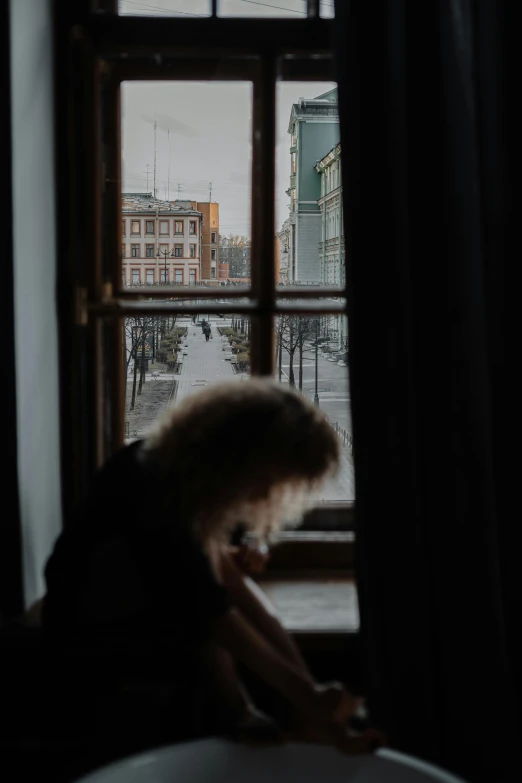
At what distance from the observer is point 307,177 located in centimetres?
151

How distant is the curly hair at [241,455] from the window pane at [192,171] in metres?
0.48

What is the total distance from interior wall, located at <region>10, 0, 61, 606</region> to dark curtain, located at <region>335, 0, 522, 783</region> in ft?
1.82

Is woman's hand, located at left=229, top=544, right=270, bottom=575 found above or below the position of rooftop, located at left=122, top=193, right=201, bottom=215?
below

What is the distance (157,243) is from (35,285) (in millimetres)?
290

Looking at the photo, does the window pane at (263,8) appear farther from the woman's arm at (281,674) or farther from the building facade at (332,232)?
the woman's arm at (281,674)

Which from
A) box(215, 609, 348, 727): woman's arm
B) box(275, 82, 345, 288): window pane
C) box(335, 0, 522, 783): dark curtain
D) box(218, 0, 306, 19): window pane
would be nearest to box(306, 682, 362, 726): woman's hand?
box(215, 609, 348, 727): woman's arm

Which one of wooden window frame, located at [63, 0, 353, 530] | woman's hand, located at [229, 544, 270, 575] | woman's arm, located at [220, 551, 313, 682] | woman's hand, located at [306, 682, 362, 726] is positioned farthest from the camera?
wooden window frame, located at [63, 0, 353, 530]

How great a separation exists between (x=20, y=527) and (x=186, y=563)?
0.38 metres

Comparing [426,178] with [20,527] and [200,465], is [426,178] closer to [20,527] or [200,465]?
[200,465]

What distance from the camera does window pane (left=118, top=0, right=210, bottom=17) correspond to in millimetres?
1478

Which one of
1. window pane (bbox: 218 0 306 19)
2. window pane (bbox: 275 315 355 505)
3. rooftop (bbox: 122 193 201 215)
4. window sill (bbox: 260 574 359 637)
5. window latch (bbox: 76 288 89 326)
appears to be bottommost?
window sill (bbox: 260 574 359 637)

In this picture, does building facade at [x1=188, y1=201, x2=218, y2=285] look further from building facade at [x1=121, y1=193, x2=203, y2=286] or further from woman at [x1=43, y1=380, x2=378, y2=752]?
woman at [x1=43, y1=380, x2=378, y2=752]

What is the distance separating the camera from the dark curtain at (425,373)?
122 centimetres

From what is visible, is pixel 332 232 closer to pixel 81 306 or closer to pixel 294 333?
pixel 294 333
